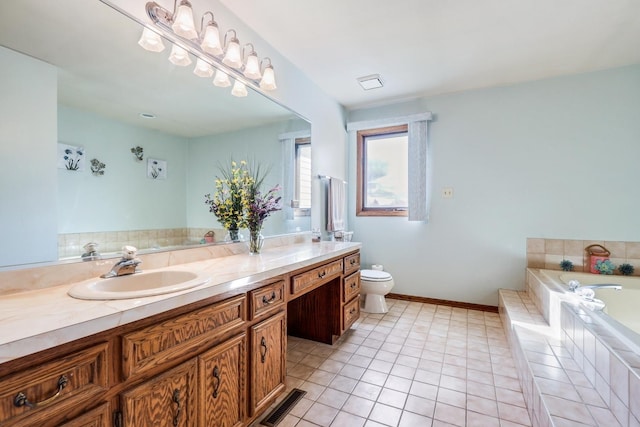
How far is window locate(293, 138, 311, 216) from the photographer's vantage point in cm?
252

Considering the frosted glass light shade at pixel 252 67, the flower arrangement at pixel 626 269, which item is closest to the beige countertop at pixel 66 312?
the frosted glass light shade at pixel 252 67

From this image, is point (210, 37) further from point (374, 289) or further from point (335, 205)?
point (374, 289)

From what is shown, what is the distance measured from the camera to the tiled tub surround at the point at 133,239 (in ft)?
3.69

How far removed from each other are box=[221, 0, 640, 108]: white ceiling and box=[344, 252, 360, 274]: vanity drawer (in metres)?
1.65

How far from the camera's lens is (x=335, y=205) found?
3.03m

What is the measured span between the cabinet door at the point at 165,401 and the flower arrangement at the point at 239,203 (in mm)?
951

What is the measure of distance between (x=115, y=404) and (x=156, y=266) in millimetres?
705

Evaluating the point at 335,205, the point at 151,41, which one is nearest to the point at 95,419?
the point at 151,41

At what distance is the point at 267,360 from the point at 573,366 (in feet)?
5.22

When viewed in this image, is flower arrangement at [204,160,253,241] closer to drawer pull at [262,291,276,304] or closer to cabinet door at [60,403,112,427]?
drawer pull at [262,291,276,304]

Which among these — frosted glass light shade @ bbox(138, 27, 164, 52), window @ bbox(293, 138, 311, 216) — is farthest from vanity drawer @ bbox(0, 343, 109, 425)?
window @ bbox(293, 138, 311, 216)

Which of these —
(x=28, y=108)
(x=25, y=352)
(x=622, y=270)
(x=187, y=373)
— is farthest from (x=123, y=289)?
(x=622, y=270)

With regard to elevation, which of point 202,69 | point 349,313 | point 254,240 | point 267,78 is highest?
point 267,78

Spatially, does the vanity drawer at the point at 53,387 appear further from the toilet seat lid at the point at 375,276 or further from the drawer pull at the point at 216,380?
the toilet seat lid at the point at 375,276
